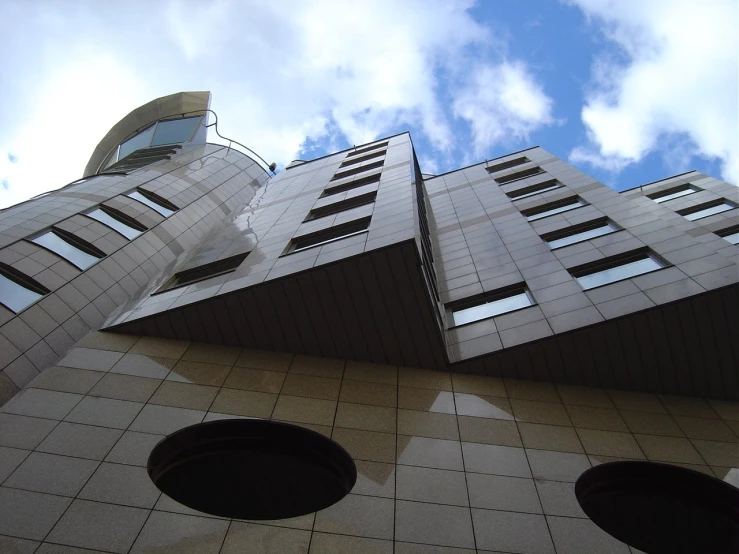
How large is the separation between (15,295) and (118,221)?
7.25 m

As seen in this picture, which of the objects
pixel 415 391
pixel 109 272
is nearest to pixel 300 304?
pixel 415 391

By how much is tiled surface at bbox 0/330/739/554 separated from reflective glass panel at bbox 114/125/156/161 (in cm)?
2986

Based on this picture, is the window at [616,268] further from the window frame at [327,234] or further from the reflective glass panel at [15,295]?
the reflective glass panel at [15,295]

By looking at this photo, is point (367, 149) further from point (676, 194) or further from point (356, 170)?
point (676, 194)

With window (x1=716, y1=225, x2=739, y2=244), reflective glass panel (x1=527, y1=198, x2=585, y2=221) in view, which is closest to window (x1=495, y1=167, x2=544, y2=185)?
reflective glass panel (x1=527, y1=198, x2=585, y2=221)

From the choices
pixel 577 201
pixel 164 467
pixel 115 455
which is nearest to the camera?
pixel 115 455

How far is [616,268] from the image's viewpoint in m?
15.3

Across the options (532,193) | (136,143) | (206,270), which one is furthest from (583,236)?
(136,143)

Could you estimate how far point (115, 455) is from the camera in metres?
9.13

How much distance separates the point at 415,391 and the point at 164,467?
5630 millimetres

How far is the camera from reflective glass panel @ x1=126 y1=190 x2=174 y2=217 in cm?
2341

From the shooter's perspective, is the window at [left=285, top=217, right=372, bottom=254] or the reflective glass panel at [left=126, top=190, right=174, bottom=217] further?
the reflective glass panel at [left=126, top=190, right=174, bottom=217]

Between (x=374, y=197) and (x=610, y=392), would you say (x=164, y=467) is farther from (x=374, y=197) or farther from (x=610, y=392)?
(x=374, y=197)

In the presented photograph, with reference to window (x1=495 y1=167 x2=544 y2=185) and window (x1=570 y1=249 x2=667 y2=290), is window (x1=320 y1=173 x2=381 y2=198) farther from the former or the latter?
window (x1=570 y1=249 x2=667 y2=290)
